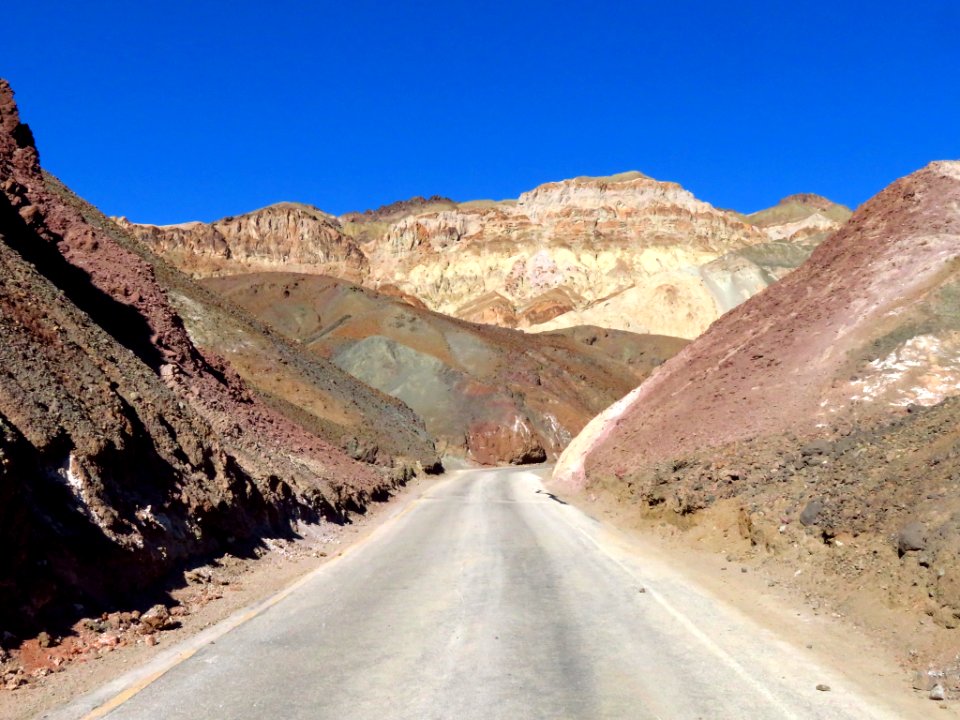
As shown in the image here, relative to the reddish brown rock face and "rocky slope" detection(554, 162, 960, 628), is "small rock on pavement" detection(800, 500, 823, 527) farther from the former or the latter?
the reddish brown rock face

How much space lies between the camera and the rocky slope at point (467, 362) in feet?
189

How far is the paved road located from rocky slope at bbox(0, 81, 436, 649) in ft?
5.68

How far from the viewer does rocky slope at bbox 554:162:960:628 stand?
31.1 feet

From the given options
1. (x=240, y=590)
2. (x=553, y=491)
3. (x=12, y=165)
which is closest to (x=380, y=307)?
(x=553, y=491)

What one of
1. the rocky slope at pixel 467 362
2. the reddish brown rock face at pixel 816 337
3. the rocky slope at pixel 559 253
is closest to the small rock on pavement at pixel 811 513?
the reddish brown rock face at pixel 816 337

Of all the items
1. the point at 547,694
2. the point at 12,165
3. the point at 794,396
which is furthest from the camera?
the point at 12,165

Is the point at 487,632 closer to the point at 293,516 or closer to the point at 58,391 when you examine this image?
the point at 58,391

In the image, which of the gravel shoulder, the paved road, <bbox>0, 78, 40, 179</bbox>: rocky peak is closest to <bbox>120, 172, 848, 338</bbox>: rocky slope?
<bbox>0, 78, 40, 179</bbox>: rocky peak

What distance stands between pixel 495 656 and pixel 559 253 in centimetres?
13904

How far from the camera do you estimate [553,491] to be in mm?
28312

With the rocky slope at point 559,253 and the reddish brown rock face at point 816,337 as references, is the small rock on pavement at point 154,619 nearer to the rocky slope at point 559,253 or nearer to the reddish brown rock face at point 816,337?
the reddish brown rock face at point 816,337

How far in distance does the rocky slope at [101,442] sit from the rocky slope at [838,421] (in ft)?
27.3

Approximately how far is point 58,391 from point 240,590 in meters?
3.35

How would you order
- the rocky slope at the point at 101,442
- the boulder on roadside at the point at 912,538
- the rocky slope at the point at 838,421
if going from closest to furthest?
1. the rocky slope at the point at 101,442
2. the boulder on roadside at the point at 912,538
3. the rocky slope at the point at 838,421
